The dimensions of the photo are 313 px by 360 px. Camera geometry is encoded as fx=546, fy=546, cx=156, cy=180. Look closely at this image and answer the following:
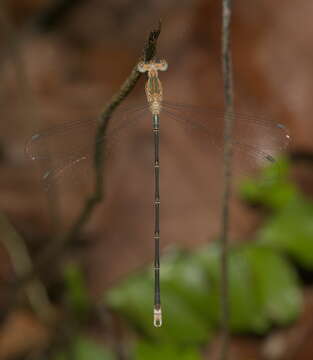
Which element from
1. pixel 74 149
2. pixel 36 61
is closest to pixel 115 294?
pixel 74 149

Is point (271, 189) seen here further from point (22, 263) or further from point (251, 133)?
point (22, 263)

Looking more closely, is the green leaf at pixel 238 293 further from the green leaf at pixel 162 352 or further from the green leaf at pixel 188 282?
the green leaf at pixel 162 352

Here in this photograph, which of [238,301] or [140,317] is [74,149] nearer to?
[140,317]

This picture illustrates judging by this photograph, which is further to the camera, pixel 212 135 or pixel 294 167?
pixel 294 167

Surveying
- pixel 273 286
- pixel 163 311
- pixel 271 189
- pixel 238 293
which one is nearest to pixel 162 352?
pixel 163 311

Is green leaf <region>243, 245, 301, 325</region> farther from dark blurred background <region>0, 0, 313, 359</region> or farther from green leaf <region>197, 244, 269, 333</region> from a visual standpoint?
dark blurred background <region>0, 0, 313, 359</region>

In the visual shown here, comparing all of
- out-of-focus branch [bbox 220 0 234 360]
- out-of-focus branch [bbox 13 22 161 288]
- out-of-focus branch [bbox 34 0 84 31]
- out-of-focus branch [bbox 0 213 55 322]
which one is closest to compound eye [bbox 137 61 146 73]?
out-of-focus branch [bbox 13 22 161 288]
